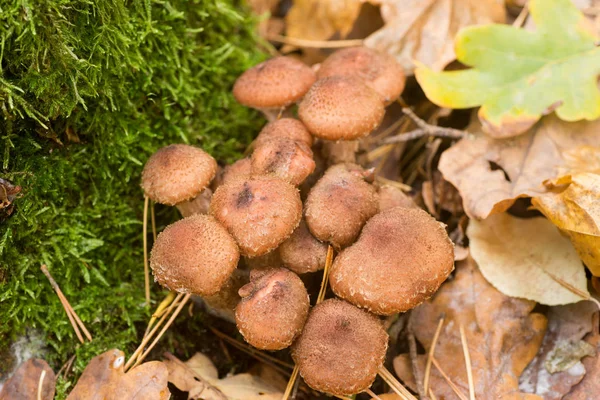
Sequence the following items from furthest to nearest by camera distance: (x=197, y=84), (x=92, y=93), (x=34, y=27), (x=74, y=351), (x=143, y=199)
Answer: (x=197, y=84) → (x=143, y=199) → (x=74, y=351) → (x=92, y=93) → (x=34, y=27)

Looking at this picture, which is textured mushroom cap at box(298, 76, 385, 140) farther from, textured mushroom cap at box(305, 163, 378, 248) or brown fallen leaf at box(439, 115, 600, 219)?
brown fallen leaf at box(439, 115, 600, 219)

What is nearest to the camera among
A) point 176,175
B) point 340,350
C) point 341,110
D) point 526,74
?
point 340,350

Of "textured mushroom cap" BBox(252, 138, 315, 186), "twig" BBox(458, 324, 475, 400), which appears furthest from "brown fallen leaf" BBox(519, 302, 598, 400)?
"textured mushroom cap" BBox(252, 138, 315, 186)

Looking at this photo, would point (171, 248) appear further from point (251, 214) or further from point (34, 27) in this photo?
point (34, 27)

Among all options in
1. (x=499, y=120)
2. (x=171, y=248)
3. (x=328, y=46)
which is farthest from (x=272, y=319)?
(x=328, y=46)

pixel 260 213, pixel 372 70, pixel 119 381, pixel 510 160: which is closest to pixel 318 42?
pixel 372 70

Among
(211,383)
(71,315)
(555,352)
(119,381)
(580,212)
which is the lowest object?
(555,352)

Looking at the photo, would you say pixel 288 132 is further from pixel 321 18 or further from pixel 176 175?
pixel 321 18

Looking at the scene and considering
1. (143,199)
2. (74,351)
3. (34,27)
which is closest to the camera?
(34,27)
